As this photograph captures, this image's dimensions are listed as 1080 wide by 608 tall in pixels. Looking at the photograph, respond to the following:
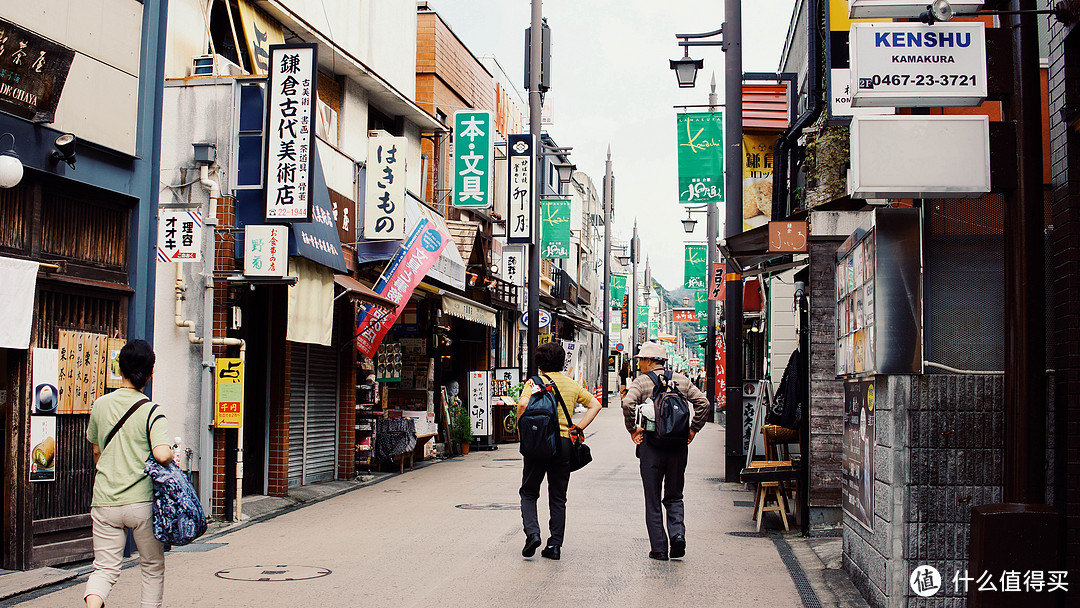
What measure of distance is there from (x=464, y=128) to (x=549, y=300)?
14.9 m

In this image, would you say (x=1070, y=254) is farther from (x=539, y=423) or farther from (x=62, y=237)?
(x=62, y=237)

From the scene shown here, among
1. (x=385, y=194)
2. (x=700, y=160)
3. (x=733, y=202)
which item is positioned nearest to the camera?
(x=733, y=202)

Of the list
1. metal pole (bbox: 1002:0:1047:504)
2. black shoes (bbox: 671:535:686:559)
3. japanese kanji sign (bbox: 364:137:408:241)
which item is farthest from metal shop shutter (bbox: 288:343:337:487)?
metal pole (bbox: 1002:0:1047:504)

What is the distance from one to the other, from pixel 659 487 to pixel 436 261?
32.7ft

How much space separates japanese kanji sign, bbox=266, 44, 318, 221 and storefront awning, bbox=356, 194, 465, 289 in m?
4.58

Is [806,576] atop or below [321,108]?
below

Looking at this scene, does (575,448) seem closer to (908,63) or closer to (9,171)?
(908,63)

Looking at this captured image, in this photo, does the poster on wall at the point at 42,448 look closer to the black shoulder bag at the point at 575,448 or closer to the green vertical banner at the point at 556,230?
the black shoulder bag at the point at 575,448

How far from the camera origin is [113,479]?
19.8 ft

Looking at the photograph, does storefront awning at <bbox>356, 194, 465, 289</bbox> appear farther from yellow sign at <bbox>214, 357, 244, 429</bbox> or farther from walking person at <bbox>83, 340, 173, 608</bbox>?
walking person at <bbox>83, 340, 173, 608</bbox>

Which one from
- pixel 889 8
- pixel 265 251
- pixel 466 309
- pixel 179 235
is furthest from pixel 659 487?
A: pixel 466 309

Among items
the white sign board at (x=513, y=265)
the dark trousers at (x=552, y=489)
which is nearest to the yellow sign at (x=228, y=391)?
the dark trousers at (x=552, y=489)

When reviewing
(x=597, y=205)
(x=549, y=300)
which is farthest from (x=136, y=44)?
(x=597, y=205)

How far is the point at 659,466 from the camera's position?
360 inches
